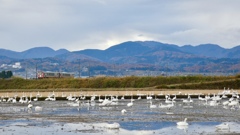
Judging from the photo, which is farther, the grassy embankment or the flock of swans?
the grassy embankment

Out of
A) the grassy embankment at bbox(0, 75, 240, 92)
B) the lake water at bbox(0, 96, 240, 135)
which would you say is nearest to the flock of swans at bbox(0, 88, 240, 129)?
the lake water at bbox(0, 96, 240, 135)

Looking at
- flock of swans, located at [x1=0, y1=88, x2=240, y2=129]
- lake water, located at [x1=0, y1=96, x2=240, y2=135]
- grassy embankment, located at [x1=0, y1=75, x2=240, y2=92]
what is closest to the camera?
lake water, located at [x1=0, y1=96, x2=240, y2=135]

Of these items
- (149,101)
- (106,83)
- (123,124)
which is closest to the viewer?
(123,124)

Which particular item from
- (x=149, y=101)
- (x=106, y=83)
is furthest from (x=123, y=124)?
(x=106, y=83)

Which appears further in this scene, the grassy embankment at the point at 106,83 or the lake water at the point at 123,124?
the grassy embankment at the point at 106,83

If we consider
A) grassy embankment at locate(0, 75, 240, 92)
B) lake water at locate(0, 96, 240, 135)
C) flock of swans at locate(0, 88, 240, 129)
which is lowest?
lake water at locate(0, 96, 240, 135)

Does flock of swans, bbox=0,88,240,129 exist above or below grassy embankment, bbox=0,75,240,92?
below

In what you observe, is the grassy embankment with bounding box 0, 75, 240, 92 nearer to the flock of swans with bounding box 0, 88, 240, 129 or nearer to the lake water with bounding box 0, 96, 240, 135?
the flock of swans with bounding box 0, 88, 240, 129

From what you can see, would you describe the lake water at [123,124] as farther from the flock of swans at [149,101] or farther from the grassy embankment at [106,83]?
the grassy embankment at [106,83]

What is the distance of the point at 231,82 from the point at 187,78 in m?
10.3

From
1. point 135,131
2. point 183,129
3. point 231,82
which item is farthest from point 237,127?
point 231,82

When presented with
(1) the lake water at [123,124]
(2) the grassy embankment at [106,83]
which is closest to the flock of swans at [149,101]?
(1) the lake water at [123,124]

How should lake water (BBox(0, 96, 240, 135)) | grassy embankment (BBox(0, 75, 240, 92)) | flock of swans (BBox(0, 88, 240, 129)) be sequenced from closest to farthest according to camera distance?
1. lake water (BBox(0, 96, 240, 135))
2. flock of swans (BBox(0, 88, 240, 129))
3. grassy embankment (BBox(0, 75, 240, 92))

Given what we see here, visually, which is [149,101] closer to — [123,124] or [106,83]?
[123,124]
